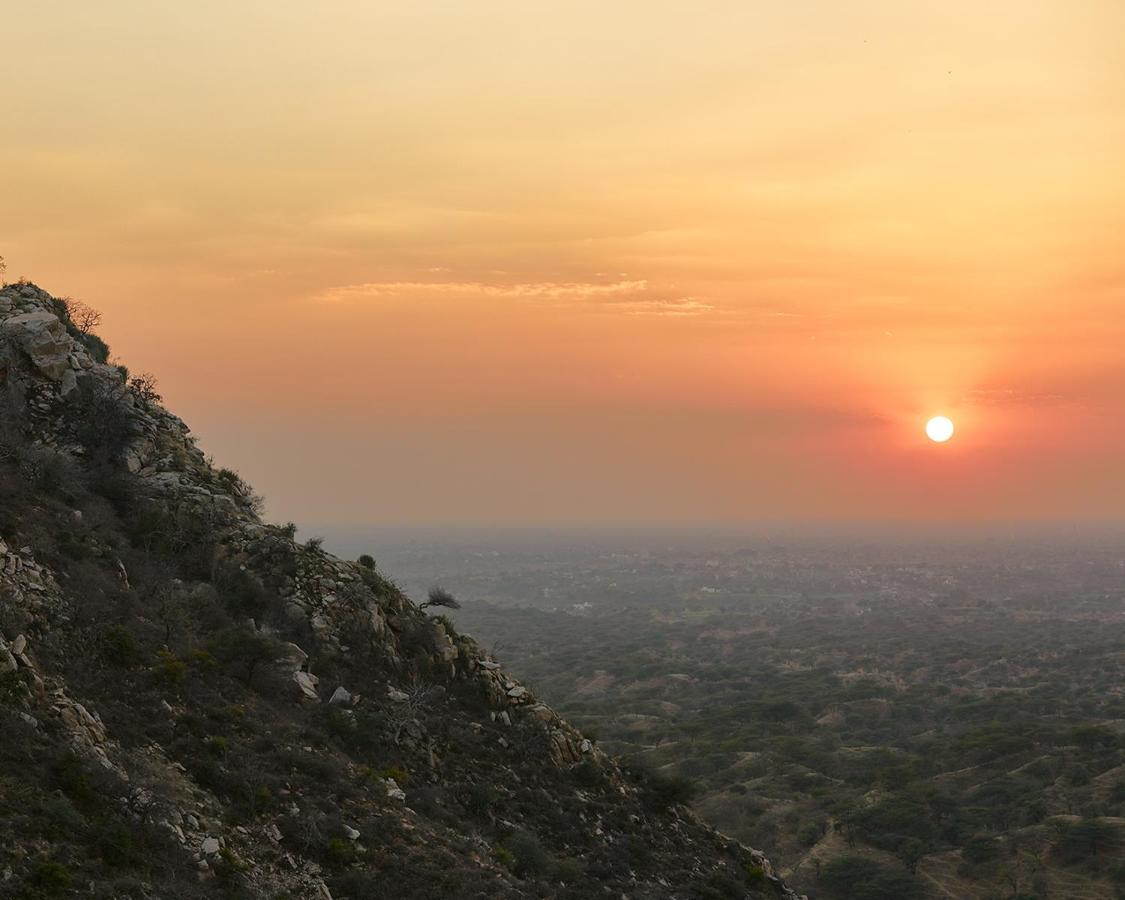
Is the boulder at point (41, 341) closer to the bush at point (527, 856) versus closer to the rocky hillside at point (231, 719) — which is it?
the rocky hillside at point (231, 719)

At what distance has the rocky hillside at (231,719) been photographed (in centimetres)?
1538

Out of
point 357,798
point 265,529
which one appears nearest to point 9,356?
point 265,529

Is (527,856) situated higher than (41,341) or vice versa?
(41,341)

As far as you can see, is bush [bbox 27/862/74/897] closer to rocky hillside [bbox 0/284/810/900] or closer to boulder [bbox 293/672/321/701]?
rocky hillside [bbox 0/284/810/900]

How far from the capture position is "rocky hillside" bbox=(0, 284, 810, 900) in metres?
15.4

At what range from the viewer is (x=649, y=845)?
26.2 meters

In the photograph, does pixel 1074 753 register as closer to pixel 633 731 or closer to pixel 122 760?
pixel 633 731

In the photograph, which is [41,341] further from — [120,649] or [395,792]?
[395,792]

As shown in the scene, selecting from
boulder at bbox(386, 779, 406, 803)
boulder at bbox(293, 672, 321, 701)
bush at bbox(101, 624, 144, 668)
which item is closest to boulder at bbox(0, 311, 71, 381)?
bush at bbox(101, 624, 144, 668)

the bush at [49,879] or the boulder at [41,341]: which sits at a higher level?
the boulder at [41,341]

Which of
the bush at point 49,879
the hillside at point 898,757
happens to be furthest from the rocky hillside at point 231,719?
the hillside at point 898,757

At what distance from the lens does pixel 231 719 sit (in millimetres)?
20438

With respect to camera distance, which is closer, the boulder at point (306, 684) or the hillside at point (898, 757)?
the boulder at point (306, 684)

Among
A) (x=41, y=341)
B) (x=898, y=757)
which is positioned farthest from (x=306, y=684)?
(x=898, y=757)
